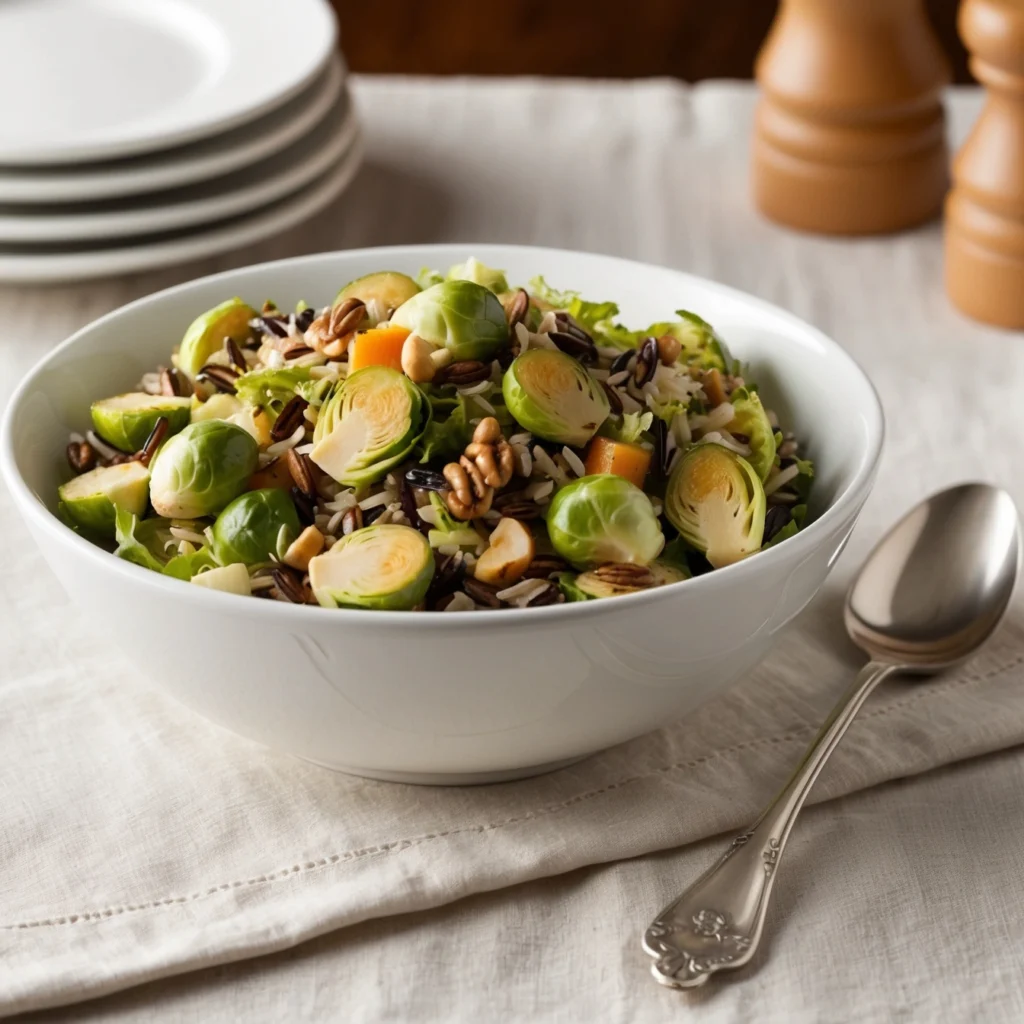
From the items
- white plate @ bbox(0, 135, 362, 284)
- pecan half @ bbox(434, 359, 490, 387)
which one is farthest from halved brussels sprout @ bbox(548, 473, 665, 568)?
white plate @ bbox(0, 135, 362, 284)

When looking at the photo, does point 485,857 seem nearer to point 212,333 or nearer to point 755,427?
point 755,427

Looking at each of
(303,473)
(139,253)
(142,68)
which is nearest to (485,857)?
(303,473)

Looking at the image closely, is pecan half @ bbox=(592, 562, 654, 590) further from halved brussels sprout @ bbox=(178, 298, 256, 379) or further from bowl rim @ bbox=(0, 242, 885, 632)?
halved brussels sprout @ bbox=(178, 298, 256, 379)

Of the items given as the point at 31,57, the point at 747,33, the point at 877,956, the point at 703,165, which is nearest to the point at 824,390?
the point at 877,956

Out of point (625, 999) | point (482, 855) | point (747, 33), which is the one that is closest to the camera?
point (625, 999)

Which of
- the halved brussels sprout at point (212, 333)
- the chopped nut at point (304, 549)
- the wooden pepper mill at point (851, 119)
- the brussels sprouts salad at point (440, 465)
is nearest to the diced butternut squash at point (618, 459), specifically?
the brussels sprouts salad at point (440, 465)

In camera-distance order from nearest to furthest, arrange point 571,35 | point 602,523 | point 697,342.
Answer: point 602,523 < point 697,342 < point 571,35

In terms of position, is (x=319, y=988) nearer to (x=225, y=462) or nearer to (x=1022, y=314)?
(x=225, y=462)
